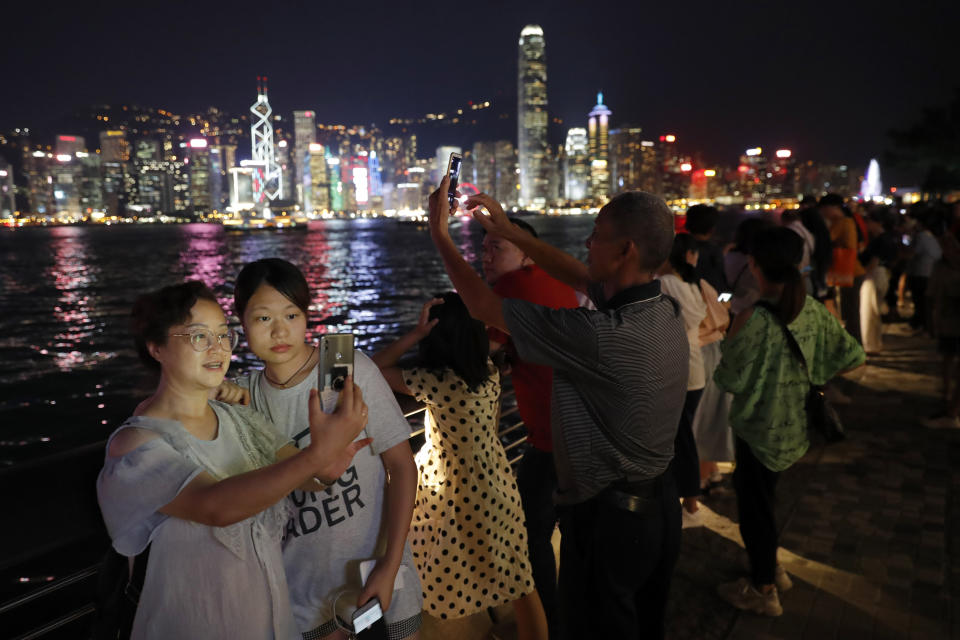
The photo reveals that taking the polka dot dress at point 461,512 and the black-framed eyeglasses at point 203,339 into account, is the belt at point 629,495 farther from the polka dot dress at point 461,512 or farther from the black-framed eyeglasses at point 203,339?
the black-framed eyeglasses at point 203,339

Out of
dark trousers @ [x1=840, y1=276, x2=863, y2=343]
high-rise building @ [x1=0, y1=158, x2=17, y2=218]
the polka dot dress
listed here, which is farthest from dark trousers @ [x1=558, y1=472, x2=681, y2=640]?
high-rise building @ [x1=0, y1=158, x2=17, y2=218]

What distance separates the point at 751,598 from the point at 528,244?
6.65ft

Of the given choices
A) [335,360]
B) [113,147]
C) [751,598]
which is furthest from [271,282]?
Answer: [113,147]

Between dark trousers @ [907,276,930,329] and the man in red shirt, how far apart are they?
831 cm

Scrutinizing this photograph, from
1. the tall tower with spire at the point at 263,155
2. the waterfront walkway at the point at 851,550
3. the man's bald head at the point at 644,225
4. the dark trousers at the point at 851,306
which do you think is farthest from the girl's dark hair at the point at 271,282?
the tall tower with spire at the point at 263,155

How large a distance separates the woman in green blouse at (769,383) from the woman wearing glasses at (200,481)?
218 centimetres

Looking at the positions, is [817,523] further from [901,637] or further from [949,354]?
[949,354]

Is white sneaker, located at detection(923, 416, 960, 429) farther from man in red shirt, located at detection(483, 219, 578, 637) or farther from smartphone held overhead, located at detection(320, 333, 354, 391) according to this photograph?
smartphone held overhead, located at detection(320, 333, 354, 391)

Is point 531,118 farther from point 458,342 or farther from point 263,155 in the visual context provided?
point 458,342

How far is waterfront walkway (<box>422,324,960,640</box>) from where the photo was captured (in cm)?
293

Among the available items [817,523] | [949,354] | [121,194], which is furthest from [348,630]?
[121,194]

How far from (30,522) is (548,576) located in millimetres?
1954

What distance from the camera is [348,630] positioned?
1713mm

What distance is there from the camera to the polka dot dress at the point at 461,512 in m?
2.36
